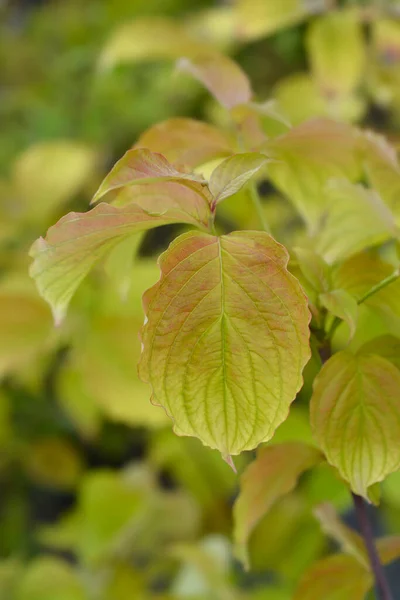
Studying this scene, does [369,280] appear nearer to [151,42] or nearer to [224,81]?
[224,81]

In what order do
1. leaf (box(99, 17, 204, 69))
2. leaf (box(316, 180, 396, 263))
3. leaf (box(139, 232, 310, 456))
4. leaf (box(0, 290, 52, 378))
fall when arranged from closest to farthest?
leaf (box(139, 232, 310, 456)), leaf (box(316, 180, 396, 263)), leaf (box(0, 290, 52, 378)), leaf (box(99, 17, 204, 69))

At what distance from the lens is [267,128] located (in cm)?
64

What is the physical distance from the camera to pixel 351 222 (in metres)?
0.46

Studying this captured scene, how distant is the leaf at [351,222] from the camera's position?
423 millimetres

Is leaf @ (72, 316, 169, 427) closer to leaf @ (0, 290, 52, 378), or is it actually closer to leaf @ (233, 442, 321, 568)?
leaf @ (0, 290, 52, 378)

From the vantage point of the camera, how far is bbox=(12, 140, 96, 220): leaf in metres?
0.99

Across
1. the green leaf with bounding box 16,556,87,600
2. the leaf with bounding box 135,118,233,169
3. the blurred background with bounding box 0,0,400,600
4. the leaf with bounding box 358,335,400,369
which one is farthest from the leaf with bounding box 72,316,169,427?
the leaf with bounding box 358,335,400,369

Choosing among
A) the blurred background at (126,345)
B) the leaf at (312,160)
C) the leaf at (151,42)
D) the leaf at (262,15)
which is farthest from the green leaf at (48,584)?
the leaf at (262,15)

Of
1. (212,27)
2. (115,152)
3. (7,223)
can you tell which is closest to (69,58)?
(115,152)

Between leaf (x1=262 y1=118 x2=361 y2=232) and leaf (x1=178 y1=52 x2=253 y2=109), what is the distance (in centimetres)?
6

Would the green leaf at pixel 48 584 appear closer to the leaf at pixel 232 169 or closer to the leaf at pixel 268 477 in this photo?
the leaf at pixel 268 477

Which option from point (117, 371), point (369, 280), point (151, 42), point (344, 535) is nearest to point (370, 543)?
point (344, 535)

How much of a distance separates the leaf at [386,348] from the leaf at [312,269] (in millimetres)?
43

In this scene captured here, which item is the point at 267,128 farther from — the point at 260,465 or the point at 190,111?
the point at 190,111
